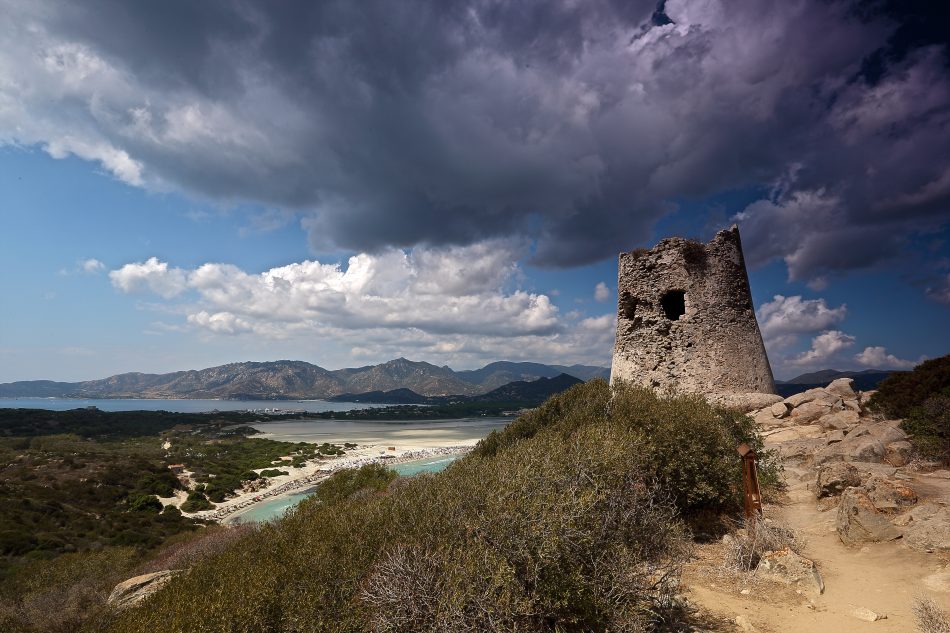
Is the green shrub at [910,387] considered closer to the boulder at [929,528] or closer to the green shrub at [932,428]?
the green shrub at [932,428]

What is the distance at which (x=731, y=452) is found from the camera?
28.0ft

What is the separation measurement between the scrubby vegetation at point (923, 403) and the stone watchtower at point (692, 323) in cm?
326

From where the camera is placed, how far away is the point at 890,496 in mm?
6734

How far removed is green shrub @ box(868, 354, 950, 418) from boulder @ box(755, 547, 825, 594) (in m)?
10.1

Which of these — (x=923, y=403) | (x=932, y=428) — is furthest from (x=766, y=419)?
(x=932, y=428)

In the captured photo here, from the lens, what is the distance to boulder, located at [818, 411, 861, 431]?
504 inches

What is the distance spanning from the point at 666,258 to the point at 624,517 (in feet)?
31.8

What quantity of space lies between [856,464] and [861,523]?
10.5ft

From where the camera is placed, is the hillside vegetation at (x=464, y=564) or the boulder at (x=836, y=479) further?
the boulder at (x=836, y=479)

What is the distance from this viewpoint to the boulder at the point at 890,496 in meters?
6.58

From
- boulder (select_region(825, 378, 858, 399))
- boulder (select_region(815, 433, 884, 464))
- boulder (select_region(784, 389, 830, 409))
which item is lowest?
boulder (select_region(815, 433, 884, 464))

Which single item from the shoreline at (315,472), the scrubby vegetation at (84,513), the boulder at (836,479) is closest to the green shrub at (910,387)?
the boulder at (836,479)

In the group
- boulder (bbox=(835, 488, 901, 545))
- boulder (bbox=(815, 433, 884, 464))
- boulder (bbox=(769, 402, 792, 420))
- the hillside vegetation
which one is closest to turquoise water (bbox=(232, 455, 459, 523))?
boulder (bbox=(769, 402, 792, 420))

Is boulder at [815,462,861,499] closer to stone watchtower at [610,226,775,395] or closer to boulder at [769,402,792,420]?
stone watchtower at [610,226,775,395]
